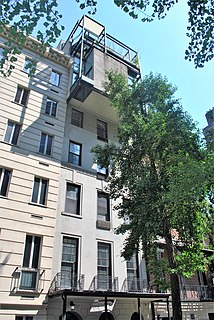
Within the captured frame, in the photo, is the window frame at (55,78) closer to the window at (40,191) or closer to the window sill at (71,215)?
the window at (40,191)

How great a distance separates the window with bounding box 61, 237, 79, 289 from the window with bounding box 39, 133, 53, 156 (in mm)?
5357

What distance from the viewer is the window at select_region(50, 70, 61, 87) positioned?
→ 18875 millimetres

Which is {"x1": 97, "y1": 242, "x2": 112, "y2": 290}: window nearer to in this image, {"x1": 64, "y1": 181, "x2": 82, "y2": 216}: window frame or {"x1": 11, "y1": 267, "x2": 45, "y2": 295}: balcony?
{"x1": 64, "y1": 181, "x2": 82, "y2": 216}: window frame

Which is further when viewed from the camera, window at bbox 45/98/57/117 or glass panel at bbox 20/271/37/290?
window at bbox 45/98/57/117

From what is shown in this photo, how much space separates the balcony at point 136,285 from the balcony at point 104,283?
0.64 m

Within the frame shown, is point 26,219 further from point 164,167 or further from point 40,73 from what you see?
point 40,73

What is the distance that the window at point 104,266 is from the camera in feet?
46.5

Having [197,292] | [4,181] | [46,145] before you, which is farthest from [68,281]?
[197,292]

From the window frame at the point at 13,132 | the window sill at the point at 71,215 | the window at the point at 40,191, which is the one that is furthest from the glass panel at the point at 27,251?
the window frame at the point at 13,132

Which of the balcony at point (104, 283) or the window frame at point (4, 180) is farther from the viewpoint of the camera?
the balcony at point (104, 283)

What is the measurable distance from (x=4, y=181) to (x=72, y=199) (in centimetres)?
419

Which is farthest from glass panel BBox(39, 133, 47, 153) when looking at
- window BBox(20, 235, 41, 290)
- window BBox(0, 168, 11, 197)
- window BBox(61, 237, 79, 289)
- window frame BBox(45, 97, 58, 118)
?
window BBox(61, 237, 79, 289)

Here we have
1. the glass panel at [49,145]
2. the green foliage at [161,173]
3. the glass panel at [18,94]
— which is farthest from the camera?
the glass panel at [18,94]

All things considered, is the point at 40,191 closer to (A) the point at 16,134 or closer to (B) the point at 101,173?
(A) the point at 16,134
